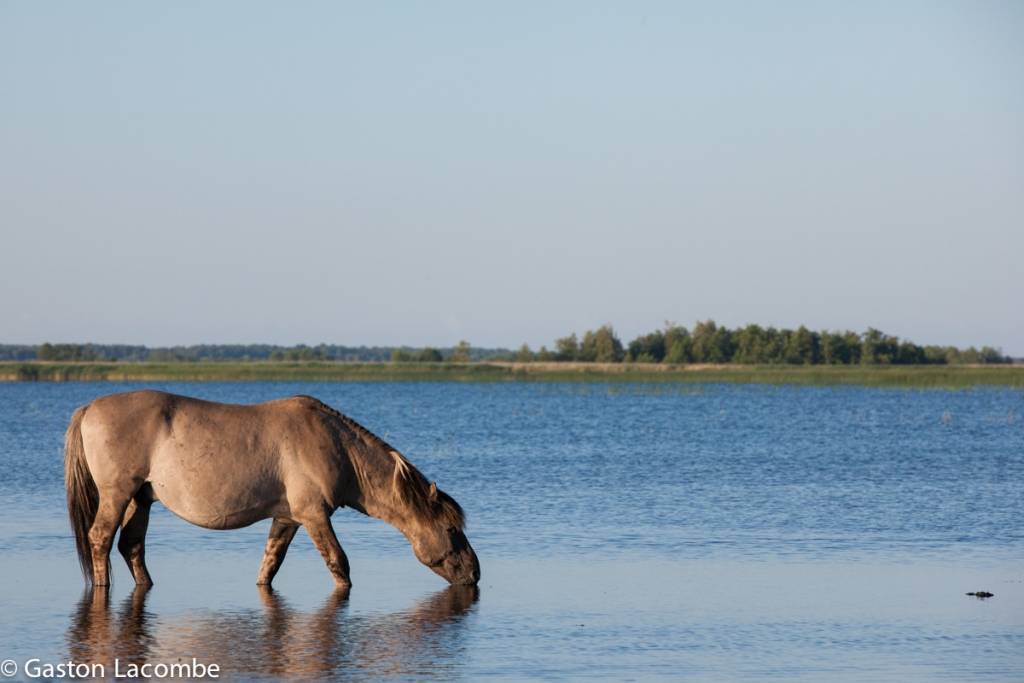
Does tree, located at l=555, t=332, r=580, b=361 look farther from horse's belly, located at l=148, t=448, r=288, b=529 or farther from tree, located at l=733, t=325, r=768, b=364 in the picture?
horse's belly, located at l=148, t=448, r=288, b=529

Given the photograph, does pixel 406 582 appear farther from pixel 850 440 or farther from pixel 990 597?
pixel 850 440

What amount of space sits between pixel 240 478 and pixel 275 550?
87 centimetres

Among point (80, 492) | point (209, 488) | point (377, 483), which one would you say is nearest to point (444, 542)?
point (377, 483)

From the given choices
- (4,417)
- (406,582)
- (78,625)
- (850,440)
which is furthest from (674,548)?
(4,417)

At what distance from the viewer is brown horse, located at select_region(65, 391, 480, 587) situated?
37.2 feet

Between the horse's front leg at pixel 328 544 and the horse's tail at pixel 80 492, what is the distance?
1.75 m

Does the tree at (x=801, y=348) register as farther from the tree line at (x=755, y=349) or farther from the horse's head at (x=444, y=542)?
the horse's head at (x=444, y=542)

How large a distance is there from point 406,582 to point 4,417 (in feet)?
132

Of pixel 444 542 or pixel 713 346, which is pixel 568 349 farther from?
pixel 444 542

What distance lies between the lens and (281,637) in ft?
31.8

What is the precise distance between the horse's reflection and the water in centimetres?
2

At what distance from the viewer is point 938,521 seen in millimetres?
17000

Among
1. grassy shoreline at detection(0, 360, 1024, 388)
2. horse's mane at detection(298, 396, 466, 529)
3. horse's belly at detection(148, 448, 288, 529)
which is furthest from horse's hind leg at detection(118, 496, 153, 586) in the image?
grassy shoreline at detection(0, 360, 1024, 388)

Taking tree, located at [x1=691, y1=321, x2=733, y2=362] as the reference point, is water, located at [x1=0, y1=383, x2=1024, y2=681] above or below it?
below
